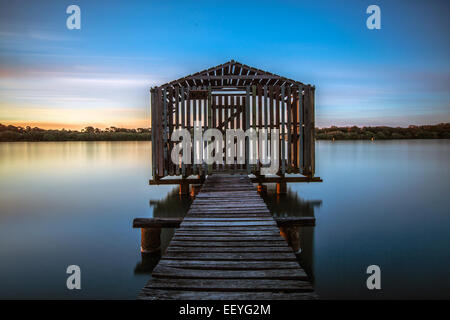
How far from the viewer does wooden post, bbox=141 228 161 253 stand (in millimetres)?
7277

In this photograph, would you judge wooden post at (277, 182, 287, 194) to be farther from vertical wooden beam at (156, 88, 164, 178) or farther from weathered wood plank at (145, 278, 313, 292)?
weathered wood plank at (145, 278, 313, 292)

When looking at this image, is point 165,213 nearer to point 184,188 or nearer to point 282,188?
point 184,188

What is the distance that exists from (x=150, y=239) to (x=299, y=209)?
8333 mm

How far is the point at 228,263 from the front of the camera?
3.54 metres

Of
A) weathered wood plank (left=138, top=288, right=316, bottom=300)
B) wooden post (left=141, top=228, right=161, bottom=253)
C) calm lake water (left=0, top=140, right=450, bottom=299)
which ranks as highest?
weathered wood plank (left=138, top=288, right=316, bottom=300)

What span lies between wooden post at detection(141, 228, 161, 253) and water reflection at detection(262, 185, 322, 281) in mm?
4026

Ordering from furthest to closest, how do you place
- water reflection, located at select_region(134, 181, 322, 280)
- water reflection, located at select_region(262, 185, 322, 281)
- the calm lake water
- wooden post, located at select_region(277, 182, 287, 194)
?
1. wooden post, located at select_region(277, 182, 287, 194)
2. water reflection, located at select_region(262, 185, 322, 281)
3. water reflection, located at select_region(134, 181, 322, 280)
4. the calm lake water

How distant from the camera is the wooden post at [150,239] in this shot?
7.28m

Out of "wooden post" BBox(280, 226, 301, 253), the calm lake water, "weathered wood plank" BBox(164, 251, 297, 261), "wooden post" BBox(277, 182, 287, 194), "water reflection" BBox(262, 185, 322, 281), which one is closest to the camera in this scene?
"weathered wood plank" BBox(164, 251, 297, 261)

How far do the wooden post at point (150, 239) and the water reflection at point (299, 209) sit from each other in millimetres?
4026

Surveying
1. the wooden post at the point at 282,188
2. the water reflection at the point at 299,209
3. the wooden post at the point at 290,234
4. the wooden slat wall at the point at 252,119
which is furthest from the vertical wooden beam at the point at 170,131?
the wooden post at the point at 282,188

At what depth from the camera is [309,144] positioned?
10438 millimetres

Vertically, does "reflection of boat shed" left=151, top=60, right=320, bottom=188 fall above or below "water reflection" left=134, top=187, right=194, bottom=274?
above

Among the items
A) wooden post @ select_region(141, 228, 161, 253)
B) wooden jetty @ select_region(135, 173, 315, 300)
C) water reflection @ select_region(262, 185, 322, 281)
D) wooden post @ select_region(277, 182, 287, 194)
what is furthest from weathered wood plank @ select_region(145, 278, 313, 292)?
wooden post @ select_region(277, 182, 287, 194)
